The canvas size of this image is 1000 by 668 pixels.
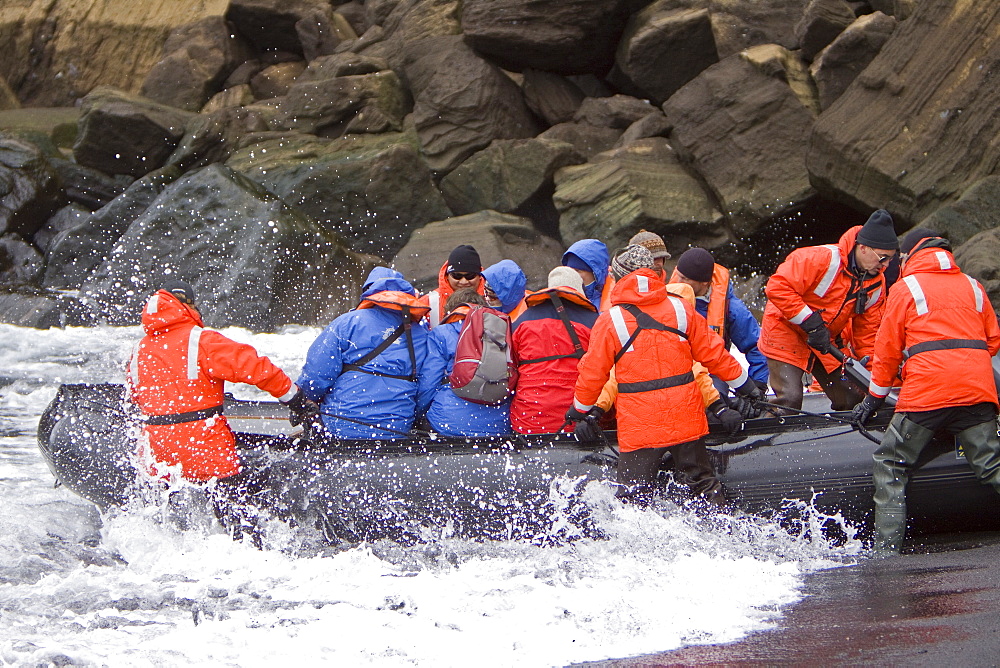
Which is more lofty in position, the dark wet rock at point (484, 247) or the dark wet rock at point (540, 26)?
the dark wet rock at point (540, 26)

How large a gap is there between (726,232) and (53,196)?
492 inches

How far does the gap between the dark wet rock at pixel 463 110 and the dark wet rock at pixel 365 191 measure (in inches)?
17.5

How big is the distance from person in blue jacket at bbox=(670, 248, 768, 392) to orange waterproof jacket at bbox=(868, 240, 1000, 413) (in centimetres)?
131

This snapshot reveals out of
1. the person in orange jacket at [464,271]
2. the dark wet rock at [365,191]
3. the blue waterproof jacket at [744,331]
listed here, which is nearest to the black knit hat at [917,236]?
the blue waterproof jacket at [744,331]

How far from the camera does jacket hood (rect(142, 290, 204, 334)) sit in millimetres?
5793

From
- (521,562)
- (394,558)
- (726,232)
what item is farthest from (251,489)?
(726,232)

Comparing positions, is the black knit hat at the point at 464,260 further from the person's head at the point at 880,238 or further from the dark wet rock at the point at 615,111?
the dark wet rock at the point at 615,111

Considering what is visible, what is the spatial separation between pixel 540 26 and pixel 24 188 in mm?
9915

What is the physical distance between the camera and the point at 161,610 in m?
4.98

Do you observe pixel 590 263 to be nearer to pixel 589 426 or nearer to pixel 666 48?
pixel 589 426

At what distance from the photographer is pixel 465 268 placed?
23.2ft

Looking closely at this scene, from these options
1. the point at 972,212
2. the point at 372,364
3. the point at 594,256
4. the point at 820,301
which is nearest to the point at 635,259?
the point at 594,256

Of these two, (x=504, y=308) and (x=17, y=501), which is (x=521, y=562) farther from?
(x=17, y=501)

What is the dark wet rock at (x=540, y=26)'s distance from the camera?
17.5m
